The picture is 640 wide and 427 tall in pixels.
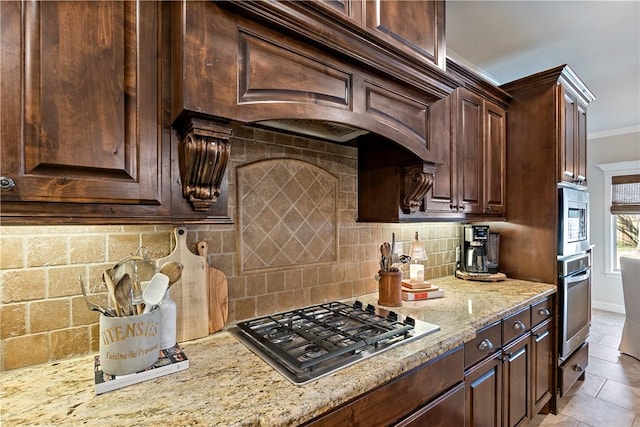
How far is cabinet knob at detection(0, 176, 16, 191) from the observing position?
0.74 meters

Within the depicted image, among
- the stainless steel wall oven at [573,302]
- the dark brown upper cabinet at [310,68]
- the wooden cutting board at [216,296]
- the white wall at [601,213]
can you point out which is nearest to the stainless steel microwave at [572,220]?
the stainless steel wall oven at [573,302]

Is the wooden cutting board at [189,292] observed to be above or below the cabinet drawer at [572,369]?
above

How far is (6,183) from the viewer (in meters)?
0.74

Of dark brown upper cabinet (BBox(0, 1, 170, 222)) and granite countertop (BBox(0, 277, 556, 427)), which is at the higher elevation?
dark brown upper cabinet (BBox(0, 1, 170, 222))

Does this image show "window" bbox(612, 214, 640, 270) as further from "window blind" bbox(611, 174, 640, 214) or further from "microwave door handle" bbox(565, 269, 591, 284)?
"microwave door handle" bbox(565, 269, 591, 284)

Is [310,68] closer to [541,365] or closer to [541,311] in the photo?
[541,311]

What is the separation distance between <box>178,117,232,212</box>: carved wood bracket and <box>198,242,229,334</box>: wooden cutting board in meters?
0.36

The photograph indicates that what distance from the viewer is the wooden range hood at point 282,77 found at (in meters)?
0.95

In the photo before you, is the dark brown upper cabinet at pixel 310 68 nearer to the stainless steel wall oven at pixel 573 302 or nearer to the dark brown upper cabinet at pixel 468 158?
the dark brown upper cabinet at pixel 468 158

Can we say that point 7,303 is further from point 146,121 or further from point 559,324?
point 559,324

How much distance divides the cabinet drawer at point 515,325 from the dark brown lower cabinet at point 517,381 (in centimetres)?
4

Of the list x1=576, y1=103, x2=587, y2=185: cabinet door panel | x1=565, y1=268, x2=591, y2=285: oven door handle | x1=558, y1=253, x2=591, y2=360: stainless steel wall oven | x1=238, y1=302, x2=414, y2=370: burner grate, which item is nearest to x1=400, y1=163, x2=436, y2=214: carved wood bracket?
x1=238, y1=302, x2=414, y2=370: burner grate

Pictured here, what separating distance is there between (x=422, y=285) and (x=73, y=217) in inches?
68.9

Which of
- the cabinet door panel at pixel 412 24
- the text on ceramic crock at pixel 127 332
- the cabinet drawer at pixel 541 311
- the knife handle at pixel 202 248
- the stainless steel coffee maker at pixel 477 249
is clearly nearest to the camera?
the text on ceramic crock at pixel 127 332
